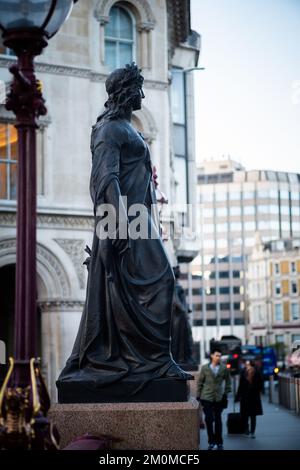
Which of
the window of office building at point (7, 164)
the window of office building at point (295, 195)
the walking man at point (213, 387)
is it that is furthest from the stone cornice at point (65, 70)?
the window of office building at point (295, 195)

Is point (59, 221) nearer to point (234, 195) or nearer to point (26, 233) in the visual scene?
point (26, 233)

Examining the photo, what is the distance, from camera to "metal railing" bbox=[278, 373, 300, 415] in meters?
26.5

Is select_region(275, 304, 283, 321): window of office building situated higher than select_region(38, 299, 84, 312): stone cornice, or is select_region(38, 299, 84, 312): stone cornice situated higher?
select_region(275, 304, 283, 321): window of office building

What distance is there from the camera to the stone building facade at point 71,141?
102ft

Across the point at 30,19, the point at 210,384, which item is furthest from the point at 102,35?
the point at 30,19

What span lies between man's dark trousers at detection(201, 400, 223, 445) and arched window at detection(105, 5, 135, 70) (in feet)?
59.0

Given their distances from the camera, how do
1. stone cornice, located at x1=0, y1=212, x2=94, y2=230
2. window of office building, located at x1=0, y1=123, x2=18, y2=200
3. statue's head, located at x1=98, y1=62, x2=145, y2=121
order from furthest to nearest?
window of office building, located at x1=0, y1=123, x2=18, y2=200 → stone cornice, located at x1=0, y1=212, x2=94, y2=230 → statue's head, located at x1=98, y1=62, x2=145, y2=121

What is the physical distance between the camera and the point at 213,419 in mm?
17938

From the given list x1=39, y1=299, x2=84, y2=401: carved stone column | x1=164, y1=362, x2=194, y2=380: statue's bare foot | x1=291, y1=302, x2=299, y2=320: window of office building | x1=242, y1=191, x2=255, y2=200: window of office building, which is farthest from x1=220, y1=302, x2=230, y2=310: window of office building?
x1=164, y1=362, x2=194, y2=380: statue's bare foot

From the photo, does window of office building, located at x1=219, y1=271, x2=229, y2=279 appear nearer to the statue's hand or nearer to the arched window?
the arched window

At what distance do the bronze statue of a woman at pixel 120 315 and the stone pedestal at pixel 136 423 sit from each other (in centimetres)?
22
